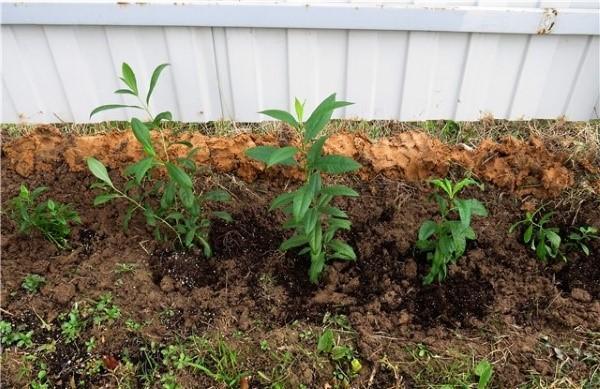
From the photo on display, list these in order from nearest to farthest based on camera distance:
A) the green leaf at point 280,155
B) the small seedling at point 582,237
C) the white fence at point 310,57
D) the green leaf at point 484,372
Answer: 1. the green leaf at point 280,155
2. the green leaf at point 484,372
3. the small seedling at point 582,237
4. the white fence at point 310,57

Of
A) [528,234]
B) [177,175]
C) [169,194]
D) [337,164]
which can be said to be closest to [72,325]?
[169,194]

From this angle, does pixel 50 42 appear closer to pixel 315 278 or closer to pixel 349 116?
pixel 349 116

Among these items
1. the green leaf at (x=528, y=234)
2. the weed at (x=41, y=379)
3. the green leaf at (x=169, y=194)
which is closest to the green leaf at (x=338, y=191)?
the green leaf at (x=169, y=194)

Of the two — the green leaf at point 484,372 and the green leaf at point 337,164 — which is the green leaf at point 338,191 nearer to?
the green leaf at point 337,164

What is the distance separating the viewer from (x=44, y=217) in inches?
86.3

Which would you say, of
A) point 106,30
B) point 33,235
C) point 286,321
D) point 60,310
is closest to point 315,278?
point 286,321

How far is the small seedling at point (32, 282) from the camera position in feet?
6.95

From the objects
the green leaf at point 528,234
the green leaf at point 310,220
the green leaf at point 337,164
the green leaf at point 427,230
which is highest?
the green leaf at point 337,164

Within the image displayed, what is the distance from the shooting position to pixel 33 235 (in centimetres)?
231

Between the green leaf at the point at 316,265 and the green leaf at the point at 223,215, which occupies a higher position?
the green leaf at the point at 223,215

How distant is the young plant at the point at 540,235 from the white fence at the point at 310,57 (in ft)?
2.43

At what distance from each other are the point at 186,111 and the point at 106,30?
567mm

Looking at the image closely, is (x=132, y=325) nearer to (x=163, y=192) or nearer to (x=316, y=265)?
(x=163, y=192)

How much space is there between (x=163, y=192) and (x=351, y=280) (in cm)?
91
